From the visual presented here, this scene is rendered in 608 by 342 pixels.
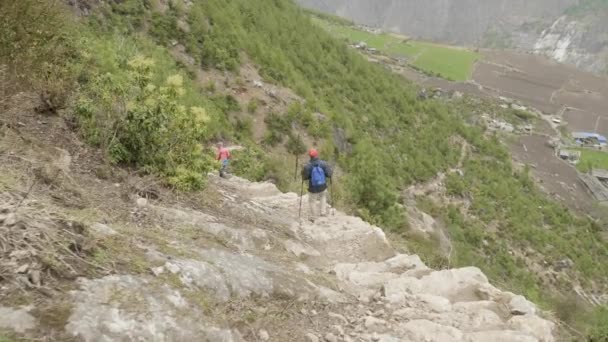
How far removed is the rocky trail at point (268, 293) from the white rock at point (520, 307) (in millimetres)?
14

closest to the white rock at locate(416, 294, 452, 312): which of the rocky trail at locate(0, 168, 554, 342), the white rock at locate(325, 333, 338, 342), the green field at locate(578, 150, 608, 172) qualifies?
the rocky trail at locate(0, 168, 554, 342)

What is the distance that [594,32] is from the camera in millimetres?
139250

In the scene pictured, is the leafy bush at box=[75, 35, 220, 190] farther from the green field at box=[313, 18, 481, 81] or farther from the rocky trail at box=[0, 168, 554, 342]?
the green field at box=[313, 18, 481, 81]

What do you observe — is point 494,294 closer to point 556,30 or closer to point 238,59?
point 238,59

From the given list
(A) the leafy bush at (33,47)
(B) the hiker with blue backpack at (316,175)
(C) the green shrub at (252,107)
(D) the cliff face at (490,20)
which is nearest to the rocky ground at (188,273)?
(A) the leafy bush at (33,47)

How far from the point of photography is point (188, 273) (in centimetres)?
559

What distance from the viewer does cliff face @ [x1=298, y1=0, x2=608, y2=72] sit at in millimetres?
144750

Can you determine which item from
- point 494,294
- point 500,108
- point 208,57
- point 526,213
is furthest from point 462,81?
point 494,294

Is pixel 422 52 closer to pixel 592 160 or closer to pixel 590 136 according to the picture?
pixel 590 136

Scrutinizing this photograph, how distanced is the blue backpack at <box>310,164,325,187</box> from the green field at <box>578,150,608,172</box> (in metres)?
60.0

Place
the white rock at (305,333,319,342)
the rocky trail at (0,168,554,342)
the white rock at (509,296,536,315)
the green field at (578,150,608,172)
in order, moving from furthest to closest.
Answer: the green field at (578,150,608,172)
the white rock at (509,296,536,315)
the white rock at (305,333,319,342)
the rocky trail at (0,168,554,342)

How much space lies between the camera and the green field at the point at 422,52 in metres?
103

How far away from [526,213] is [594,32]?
126222mm

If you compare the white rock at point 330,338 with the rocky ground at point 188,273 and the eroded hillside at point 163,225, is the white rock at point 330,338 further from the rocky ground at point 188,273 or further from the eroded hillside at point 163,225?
the eroded hillside at point 163,225
